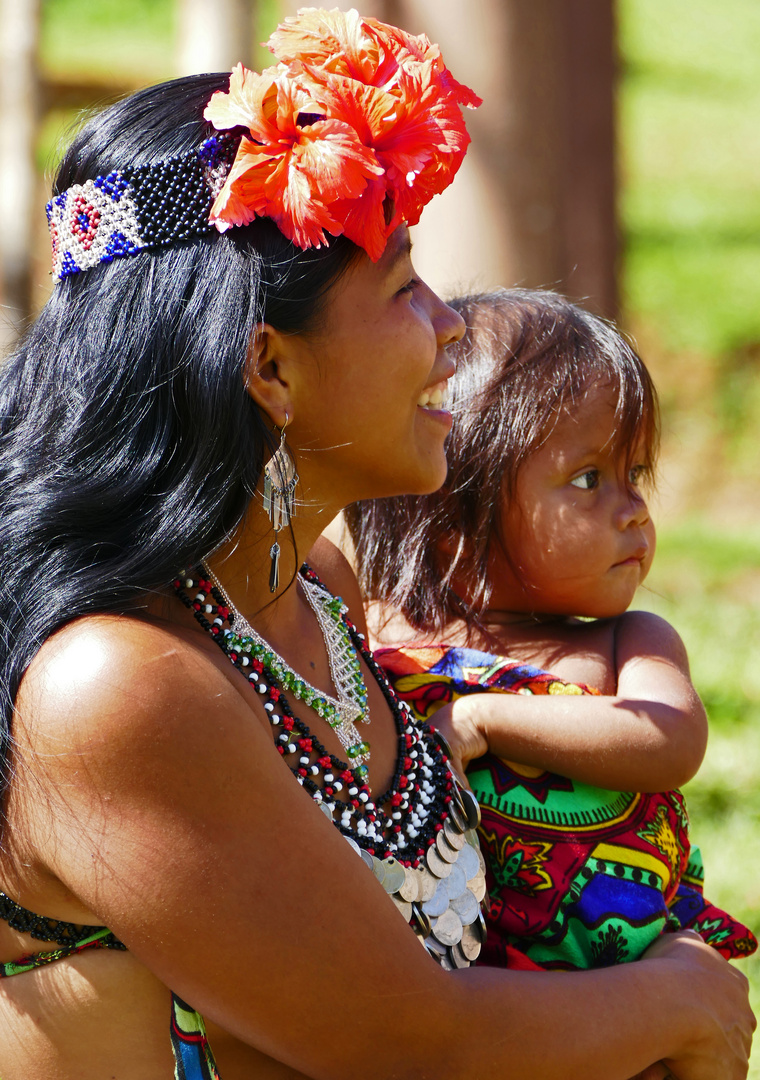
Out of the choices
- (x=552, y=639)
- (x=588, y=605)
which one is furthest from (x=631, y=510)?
(x=552, y=639)

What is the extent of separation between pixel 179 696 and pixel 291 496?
0.43 m

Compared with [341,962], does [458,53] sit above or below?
above

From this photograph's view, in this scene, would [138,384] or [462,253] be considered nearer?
[138,384]

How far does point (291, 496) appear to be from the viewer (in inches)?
73.8

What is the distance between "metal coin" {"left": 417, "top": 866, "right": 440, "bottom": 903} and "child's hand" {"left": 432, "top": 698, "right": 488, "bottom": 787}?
266 millimetres

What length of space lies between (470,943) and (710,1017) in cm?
40

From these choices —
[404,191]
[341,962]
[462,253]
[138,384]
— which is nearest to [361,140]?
[404,191]

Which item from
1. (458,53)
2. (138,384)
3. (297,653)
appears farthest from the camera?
(458,53)

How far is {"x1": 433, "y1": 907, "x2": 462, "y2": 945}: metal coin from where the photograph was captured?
6.26 feet

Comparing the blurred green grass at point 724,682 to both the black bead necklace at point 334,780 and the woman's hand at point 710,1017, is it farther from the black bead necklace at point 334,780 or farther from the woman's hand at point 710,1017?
the black bead necklace at point 334,780

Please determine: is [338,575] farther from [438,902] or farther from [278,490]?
[438,902]

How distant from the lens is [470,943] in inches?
78.2

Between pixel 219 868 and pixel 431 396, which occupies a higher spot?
pixel 431 396

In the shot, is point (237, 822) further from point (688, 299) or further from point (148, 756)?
point (688, 299)
